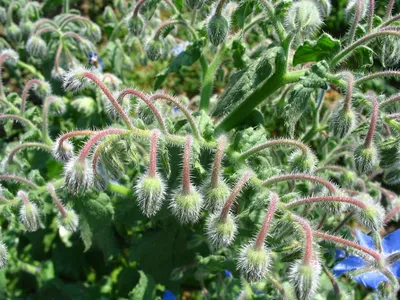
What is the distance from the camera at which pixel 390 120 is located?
5.16 feet

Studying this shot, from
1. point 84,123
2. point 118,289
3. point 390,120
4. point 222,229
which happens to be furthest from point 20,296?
point 390,120

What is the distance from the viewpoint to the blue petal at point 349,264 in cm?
173

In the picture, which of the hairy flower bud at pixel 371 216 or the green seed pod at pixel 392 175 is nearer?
the hairy flower bud at pixel 371 216

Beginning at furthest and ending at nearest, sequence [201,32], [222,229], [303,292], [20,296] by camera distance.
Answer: [20,296] → [201,32] → [222,229] → [303,292]

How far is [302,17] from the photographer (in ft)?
5.00

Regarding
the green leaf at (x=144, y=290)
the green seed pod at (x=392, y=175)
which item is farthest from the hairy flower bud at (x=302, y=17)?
the green leaf at (x=144, y=290)

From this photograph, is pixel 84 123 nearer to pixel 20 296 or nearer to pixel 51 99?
pixel 51 99

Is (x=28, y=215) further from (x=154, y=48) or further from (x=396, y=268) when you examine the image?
(x=396, y=268)

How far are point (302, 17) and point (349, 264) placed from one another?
834 millimetres

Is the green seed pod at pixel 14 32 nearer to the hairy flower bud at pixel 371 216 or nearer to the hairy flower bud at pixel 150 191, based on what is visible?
the hairy flower bud at pixel 150 191

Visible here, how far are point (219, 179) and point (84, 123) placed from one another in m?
1.14

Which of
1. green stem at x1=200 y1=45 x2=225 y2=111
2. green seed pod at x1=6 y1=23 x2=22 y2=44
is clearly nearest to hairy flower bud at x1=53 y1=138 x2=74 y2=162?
green stem at x1=200 y1=45 x2=225 y2=111

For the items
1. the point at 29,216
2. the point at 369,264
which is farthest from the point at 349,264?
the point at 29,216

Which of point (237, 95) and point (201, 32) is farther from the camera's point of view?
point (201, 32)
